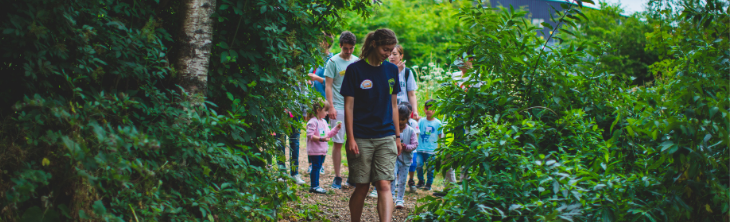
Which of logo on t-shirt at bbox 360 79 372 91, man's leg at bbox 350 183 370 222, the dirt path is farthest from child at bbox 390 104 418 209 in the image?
logo on t-shirt at bbox 360 79 372 91

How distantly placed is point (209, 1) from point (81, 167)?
126 cm

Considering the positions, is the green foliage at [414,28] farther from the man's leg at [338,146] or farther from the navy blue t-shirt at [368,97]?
the navy blue t-shirt at [368,97]

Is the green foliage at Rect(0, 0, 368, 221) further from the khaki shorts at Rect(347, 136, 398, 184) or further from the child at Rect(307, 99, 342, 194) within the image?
the child at Rect(307, 99, 342, 194)

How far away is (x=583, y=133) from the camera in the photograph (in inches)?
125

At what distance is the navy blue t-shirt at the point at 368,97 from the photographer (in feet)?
12.2

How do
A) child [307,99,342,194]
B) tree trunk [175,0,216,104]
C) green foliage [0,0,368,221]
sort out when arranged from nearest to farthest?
green foliage [0,0,368,221] < tree trunk [175,0,216,104] < child [307,99,342,194]

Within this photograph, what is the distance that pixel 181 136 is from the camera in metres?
2.54

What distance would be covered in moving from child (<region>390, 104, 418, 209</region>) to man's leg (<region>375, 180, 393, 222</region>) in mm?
1399

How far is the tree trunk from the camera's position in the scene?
116 inches

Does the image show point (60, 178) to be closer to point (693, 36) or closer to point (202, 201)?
point (202, 201)

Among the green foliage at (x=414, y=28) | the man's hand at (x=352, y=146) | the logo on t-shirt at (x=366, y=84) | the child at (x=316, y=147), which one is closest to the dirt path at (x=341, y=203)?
the child at (x=316, y=147)

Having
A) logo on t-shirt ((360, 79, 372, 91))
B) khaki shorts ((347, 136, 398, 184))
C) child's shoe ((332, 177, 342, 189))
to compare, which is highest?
logo on t-shirt ((360, 79, 372, 91))

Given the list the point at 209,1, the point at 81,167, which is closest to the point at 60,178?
the point at 81,167

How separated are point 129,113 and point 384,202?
6.12 feet
